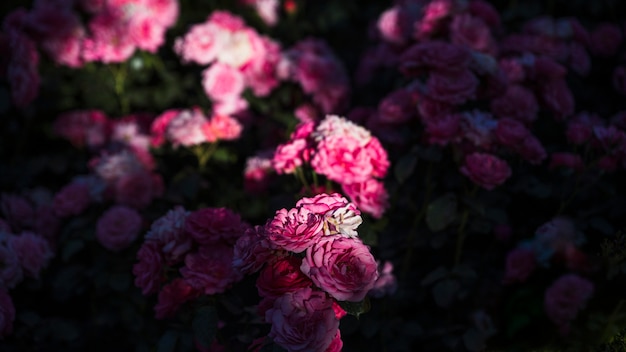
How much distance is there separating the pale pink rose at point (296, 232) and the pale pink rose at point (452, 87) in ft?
2.85

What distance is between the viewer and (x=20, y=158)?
9.80ft

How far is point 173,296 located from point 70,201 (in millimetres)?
845

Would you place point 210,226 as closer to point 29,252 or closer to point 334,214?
point 334,214

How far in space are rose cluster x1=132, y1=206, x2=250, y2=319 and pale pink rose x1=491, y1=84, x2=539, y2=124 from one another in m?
1.02

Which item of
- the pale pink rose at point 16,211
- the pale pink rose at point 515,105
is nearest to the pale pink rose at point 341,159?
the pale pink rose at point 515,105

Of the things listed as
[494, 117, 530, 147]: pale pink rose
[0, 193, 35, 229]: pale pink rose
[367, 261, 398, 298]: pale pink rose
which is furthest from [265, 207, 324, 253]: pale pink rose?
[0, 193, 35, 229]: pale pink rose

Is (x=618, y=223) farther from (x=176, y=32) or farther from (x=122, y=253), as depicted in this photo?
(x=176, y=32)

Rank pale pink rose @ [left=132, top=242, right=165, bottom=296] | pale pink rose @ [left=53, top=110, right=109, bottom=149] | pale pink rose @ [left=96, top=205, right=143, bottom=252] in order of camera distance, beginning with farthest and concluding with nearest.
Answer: pale pink rose @ [left=53, top=110, right=109, bottom=149] → pale pink rose @ [left=96, top=205, right=143, bottom=252] → pale pink rose @ [left=132, top=242, right=165, bottom=296]

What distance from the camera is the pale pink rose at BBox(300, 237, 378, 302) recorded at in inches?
50.2

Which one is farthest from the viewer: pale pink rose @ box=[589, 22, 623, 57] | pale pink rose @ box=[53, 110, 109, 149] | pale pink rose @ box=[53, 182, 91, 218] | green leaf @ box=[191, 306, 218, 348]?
pale pink rose @ box=[53, 110, 109, 149]

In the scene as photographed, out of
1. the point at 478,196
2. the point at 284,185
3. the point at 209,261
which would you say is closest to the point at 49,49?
the point at 284,185

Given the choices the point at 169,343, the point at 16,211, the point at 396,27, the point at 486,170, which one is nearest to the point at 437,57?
the point at 486,170

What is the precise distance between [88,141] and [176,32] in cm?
79

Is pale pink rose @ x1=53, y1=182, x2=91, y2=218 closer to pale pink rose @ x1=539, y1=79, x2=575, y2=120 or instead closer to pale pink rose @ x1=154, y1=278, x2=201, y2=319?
pale pink rose @ x1=154, y1=278, x2=201, y2=319
